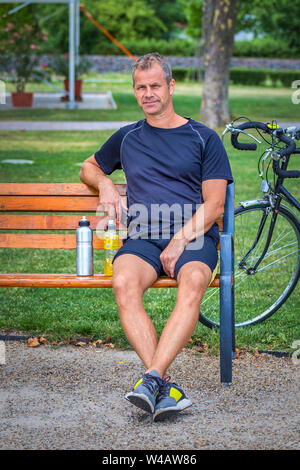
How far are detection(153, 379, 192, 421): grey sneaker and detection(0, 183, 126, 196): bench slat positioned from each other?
→ 1.31 meters

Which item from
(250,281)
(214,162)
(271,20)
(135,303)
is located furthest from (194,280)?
(271,20)

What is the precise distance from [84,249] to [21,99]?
59.9ft

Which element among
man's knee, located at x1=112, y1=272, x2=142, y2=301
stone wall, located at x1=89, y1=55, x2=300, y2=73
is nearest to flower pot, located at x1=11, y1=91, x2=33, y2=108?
man's knee, located at x1=112, y1=272, x2=142, y2=301

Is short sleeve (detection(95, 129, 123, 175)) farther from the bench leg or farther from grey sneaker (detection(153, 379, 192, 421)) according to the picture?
grey sneaker (detection(153, 379, 192, 421))

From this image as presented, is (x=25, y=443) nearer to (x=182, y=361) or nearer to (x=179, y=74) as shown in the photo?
(x=182, y=361)

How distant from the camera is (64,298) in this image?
5535mm

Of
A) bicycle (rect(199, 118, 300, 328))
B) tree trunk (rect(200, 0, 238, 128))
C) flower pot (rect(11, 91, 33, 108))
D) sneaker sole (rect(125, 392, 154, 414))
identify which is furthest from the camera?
flower pot (rect(11, 91, 33, 108))

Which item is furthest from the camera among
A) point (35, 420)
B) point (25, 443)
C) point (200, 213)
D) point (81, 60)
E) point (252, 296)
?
point (81, 60)

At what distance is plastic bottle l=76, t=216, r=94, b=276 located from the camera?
13.0 feet

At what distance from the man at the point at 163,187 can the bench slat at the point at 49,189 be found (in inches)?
4.1

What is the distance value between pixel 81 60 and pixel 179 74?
19.2 metres

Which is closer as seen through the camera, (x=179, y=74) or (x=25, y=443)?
(x=25, y=443)

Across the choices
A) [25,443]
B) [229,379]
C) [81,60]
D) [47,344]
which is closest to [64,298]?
[47,344]

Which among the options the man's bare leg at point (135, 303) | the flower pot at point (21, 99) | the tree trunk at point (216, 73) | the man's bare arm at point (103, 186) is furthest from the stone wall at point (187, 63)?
the man's bare leg at point (135, 303)
